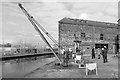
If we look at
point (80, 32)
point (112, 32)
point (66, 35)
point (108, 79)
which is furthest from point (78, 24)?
point (108, 79)

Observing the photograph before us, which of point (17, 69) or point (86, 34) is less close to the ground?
point (86, 34)

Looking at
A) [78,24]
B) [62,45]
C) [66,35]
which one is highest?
[78,24]

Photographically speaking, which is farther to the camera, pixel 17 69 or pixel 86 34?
pixel 86 34

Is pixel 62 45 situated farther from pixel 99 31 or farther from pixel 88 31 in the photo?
pixel 99 31

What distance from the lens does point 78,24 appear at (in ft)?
98.4

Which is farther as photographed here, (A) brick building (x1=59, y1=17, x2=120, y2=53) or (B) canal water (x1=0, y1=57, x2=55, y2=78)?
(A) brick building (x1=59, y1=17, x2=120, y2=53)

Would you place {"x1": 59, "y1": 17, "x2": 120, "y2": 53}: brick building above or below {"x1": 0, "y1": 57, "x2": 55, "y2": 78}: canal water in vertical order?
above

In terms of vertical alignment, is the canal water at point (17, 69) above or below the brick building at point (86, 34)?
below

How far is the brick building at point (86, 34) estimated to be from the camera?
1121 inches

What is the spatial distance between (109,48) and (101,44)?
3262mm

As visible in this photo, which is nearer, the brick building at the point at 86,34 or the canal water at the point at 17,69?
the canal water at the point at 17,69

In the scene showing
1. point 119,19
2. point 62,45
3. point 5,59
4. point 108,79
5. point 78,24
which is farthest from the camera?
point 119,19

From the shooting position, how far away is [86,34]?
30719 millimetres

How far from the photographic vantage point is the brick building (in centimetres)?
2848
